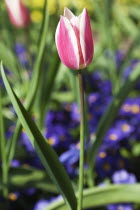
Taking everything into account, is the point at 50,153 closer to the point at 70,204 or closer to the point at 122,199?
the point at 70,204

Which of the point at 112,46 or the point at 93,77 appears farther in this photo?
the point at 93,77

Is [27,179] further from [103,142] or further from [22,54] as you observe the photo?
[22,54]

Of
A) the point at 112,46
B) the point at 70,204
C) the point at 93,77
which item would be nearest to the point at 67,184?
the point at 70,204

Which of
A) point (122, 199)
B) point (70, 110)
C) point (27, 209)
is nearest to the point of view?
point (122, 199)

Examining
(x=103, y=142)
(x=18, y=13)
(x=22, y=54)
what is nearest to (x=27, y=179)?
(x=103, y=142)

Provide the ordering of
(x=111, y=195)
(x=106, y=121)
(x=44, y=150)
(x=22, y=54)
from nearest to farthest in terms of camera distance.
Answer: (x=44, y=150)
(x=111, y=195)
(x=106, y=121)
(x=22, y=54)

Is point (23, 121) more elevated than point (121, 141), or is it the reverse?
point (121, 141)

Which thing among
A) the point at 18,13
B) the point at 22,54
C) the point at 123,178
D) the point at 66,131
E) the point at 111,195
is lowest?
the point at 111,195

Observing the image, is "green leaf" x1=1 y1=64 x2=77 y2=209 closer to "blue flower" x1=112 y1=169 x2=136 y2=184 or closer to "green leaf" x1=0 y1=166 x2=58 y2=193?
"green leaf" x1=0 y1=166 x2=58 y2=193
